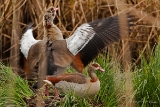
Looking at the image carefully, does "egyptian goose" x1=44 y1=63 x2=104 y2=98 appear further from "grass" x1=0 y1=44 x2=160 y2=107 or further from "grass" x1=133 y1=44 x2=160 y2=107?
"grass" x1=133 y1=44 x2=160 y2=107

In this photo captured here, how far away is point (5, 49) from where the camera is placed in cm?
849


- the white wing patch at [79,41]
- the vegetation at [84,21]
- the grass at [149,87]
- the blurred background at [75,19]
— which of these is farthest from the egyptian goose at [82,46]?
the blurred background at [75,19]

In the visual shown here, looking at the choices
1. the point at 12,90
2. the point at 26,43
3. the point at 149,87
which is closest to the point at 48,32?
the point at 26,43

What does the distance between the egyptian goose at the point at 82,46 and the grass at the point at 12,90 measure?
1.67ft

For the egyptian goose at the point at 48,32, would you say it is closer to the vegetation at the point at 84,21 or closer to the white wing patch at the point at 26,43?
the white wing patch at the point at 26,43

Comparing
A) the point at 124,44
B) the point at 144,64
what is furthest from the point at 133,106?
the point at 124,44

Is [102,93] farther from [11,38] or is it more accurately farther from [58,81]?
[11,38]

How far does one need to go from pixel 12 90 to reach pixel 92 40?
138 centimetres

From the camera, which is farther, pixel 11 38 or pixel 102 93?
pixel 11 38

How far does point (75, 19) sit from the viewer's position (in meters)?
8.39

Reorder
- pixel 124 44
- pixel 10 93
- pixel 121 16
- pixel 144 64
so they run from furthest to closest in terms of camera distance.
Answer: pixel 124 44
pixel 121 16
pixel 144 64
pixel 10 93

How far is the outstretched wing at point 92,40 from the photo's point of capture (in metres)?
6.30

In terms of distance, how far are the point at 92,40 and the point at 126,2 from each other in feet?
6.67

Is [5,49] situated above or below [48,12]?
below
